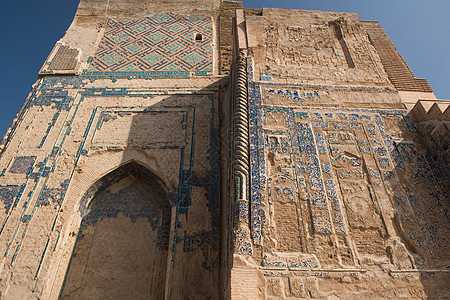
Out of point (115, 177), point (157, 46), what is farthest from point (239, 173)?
point (157, 46)

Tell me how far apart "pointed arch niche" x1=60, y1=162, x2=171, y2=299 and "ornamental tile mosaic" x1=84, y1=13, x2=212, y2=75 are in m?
2.44

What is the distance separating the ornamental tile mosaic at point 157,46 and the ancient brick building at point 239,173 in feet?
0.24

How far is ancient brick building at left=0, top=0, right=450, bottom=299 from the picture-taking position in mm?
3068

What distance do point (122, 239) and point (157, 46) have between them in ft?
13.6

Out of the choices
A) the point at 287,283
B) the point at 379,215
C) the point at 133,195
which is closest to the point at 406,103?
the point at 379,215

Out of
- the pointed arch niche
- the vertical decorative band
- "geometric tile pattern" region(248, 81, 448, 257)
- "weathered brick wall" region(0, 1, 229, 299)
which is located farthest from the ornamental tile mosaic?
"geometric tile pattern" region(248, 81, 448, 257)

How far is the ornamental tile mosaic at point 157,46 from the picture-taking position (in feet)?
20.5

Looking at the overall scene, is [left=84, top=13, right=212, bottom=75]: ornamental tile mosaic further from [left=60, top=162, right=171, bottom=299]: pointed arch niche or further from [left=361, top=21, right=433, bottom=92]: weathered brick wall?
[left=361, top=21, right=433, bottom=92]: weathered brick wall

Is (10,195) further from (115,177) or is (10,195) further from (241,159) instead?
(241,159)

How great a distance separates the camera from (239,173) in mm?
3424

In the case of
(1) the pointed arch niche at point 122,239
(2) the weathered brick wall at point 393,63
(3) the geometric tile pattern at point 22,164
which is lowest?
(1) the pointed arch niche at point 122,239

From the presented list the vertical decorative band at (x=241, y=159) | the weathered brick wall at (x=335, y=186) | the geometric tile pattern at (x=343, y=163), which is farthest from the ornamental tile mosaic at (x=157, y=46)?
the geometric tile pattern at (x=343, y=163)

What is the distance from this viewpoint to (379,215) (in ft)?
10.9

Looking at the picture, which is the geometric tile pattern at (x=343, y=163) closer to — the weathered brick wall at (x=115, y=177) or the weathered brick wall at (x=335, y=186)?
the weathered brick wall at (x=335, y=186)
